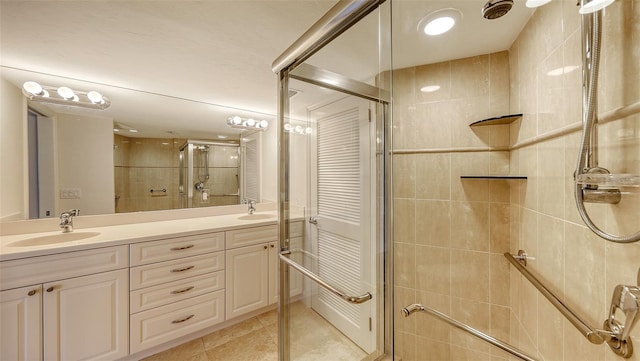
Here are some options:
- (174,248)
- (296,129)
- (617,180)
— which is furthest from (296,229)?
(617,180)

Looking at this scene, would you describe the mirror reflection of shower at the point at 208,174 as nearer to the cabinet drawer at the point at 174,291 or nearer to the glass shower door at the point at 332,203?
the cabinet drawer at the point at 174,291

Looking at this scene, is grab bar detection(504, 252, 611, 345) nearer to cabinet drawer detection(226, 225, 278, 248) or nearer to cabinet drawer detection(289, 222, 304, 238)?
cabinet drawer detection(289, 222, 304, 238)

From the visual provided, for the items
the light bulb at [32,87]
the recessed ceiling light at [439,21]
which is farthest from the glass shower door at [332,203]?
the light bulb at [32,87]

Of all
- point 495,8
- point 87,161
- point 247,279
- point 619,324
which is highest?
point 495,8

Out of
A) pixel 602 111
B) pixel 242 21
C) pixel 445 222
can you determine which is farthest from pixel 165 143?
pixel 602 111

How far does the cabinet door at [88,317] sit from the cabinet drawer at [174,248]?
123 millimetres

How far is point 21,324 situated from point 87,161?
1.12 meters

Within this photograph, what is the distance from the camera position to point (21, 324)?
1.18 meters

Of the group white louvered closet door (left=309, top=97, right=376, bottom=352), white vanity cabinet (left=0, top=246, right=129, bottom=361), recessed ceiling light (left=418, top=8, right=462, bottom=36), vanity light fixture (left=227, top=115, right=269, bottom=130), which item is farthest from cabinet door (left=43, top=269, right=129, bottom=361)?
recessed ceiling light (left=418, top=8, right=462, bottom=36)

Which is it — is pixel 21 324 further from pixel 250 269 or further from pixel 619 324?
pixel 619 324

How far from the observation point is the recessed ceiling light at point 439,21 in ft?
3.66

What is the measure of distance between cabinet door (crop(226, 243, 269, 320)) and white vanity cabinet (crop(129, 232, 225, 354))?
0.07m

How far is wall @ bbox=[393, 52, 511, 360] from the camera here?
1.29 m

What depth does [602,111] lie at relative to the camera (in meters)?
0.64
